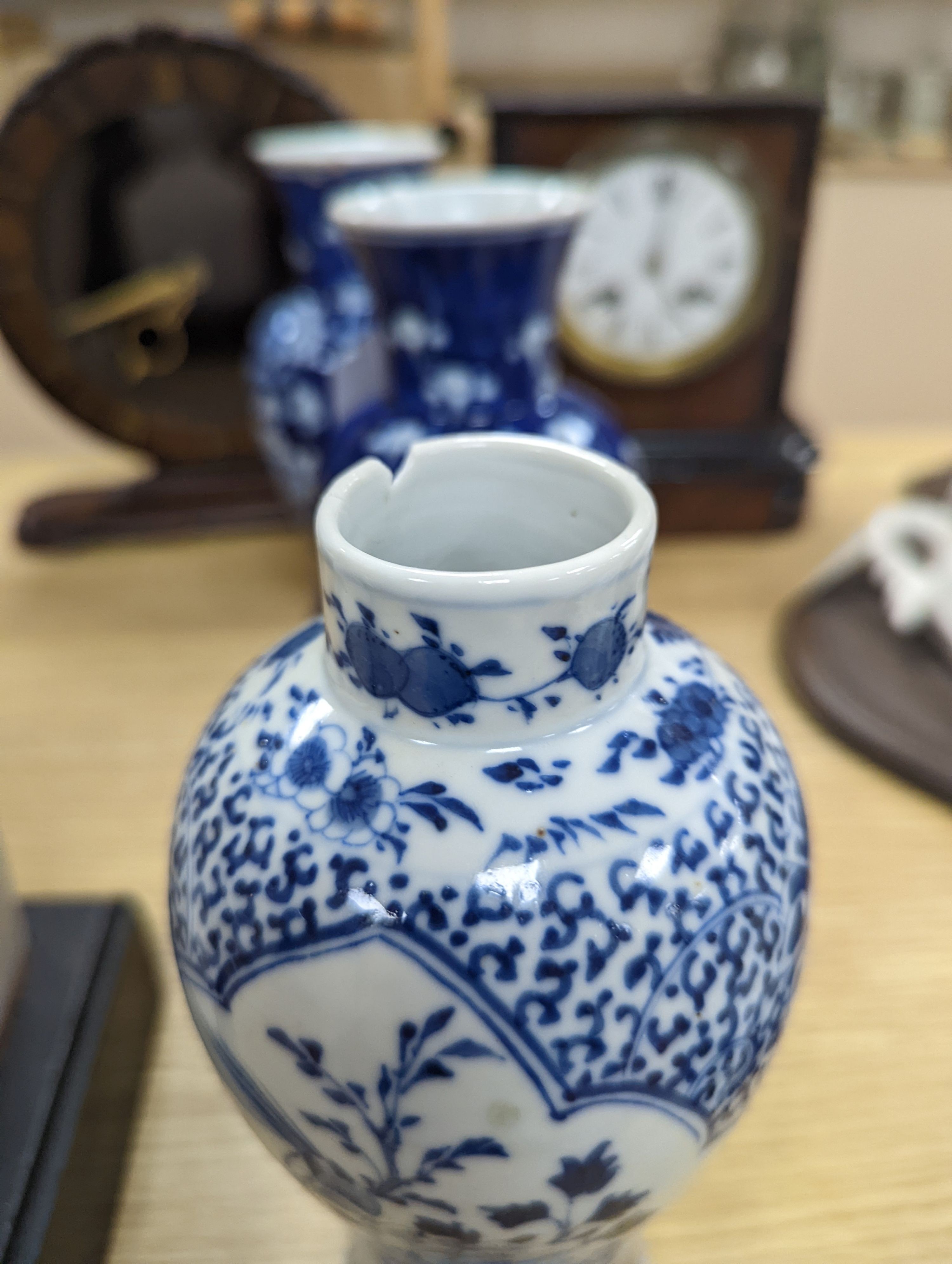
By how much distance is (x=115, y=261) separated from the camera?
0.95 m

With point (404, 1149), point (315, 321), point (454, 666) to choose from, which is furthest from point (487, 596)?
point (315, 321)

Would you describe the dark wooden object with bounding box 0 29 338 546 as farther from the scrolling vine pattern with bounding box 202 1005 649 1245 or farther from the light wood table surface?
the scrolling vine pattern with bounding box 202 1005 649 1245

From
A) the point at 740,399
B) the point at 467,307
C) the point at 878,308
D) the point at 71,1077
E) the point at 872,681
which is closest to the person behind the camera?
the point at 71,1077

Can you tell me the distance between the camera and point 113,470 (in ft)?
3.96

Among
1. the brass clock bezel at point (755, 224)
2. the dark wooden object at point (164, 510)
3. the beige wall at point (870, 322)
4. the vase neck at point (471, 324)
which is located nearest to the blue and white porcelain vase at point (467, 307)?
the vase neck at point (471, 324)

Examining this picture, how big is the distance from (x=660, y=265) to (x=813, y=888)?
57cm

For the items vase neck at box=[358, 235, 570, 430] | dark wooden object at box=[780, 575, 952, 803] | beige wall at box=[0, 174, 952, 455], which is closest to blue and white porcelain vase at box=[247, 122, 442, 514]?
vase neck at box=[358, 235, 570, 430]

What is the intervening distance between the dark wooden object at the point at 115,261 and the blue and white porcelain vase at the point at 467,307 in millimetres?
292

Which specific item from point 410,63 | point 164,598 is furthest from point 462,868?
point 410,63

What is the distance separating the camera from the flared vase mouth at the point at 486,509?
0.35 metres

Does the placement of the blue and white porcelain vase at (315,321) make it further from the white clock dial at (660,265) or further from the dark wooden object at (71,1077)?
the dark wooden object at (71,1077)

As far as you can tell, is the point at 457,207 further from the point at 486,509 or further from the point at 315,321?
the point at 486,509

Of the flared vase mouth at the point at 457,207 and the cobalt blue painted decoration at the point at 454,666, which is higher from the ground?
the flared vase mouth at the point at 457,207

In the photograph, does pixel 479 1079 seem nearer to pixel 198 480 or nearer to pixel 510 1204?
pixel 510 1204
